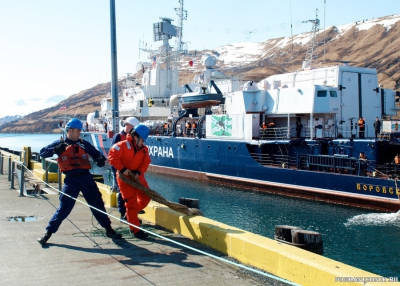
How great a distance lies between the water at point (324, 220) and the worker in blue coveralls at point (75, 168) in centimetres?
293

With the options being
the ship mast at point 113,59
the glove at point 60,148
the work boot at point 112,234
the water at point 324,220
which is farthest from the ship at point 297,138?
the glove at point 60,148

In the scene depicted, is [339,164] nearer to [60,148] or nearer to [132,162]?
[132,162]

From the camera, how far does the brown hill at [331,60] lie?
297 ft

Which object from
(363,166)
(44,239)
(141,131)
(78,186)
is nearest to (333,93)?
(363,166)

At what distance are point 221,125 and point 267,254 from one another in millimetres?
18080

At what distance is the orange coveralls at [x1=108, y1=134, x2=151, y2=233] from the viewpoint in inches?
243

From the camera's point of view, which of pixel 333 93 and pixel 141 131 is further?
pixel 333 93

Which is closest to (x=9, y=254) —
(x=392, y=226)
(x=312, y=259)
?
(x=312, y=259)

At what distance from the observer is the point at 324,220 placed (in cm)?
1448

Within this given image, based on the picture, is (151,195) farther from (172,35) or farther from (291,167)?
(172,35)

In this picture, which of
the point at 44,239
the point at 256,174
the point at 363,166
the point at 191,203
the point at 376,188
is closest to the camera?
the point at 44,239

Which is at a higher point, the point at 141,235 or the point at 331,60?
the point at 331,60

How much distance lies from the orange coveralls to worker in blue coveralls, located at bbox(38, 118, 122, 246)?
0.96ft

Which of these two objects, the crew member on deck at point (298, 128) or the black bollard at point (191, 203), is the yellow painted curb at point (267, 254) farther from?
the crew member on deck at point (298, 128)
